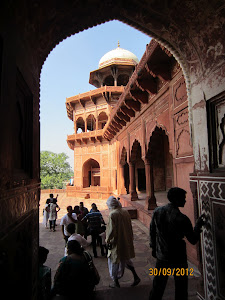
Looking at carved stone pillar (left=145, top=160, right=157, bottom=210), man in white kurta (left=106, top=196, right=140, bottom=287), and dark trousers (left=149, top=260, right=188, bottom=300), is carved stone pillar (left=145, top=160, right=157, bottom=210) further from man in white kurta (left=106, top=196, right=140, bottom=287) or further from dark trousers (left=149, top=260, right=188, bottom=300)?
dark trousers (left=149, top=260, right=188, bottom=300)

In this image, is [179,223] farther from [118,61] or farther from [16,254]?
[118,61]

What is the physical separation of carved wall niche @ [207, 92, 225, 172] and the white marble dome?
56.3 ft

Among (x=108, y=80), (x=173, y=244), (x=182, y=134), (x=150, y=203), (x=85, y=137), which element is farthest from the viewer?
(x=108, y=80)

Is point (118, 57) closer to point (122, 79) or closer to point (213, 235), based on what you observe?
point (122, 79)

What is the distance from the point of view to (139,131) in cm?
832

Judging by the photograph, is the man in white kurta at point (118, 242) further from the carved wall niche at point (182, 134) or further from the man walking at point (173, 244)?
Result: the carved wall niche at point (182, 134)

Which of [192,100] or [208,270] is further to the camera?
[192,100]

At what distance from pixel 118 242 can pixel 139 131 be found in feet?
18.8

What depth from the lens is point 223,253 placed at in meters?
2.29

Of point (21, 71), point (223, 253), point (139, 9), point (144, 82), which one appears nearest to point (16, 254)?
point (21, 71)

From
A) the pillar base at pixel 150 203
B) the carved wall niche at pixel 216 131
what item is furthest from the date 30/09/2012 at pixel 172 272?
the pillar base at pixel 150 203

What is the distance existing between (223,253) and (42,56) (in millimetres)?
3294

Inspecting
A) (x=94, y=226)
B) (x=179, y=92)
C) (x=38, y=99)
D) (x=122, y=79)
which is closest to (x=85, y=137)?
(x=122, y=79)

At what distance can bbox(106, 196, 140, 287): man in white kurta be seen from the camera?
3.15 metres
